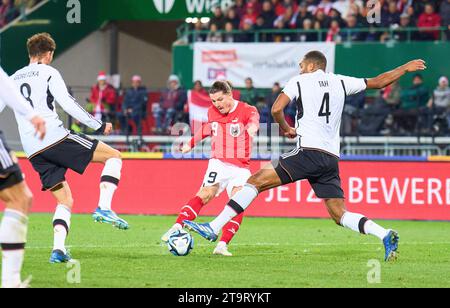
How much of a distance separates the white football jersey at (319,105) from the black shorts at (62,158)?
7.57ft

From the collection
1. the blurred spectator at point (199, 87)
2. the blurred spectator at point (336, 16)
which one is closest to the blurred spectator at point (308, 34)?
the blurred spectator at point (336, 16)

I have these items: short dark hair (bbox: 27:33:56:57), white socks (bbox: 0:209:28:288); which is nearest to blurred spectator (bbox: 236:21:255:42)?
short dark hair (bbox: 27:33:56:57)

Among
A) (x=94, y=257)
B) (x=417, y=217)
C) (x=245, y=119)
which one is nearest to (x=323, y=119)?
(x=245, y=119)

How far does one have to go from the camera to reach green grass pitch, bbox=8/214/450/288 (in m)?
9.52

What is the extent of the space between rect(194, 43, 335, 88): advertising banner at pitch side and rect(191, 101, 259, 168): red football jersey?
12.2 meters

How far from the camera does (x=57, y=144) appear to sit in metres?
11.0

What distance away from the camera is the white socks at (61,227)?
10836 mm

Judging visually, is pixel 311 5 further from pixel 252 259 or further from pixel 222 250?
pixel 252 259

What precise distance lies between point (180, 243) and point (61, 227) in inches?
53.0

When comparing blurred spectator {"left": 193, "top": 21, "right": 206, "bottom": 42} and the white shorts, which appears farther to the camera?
blurred spectator {"left": 193, "top": 21, "right": 206, "bottom": 42}

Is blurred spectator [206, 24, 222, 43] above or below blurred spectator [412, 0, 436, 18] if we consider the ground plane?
below

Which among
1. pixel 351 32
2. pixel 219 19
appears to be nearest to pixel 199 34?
pixel 219 19

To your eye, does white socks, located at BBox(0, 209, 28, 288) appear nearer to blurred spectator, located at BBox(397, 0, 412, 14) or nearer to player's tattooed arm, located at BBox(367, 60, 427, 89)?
player's tattooed arm, located at BBox(367, 60, 427, 89)

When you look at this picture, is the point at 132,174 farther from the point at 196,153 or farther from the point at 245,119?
the point at 245,119
